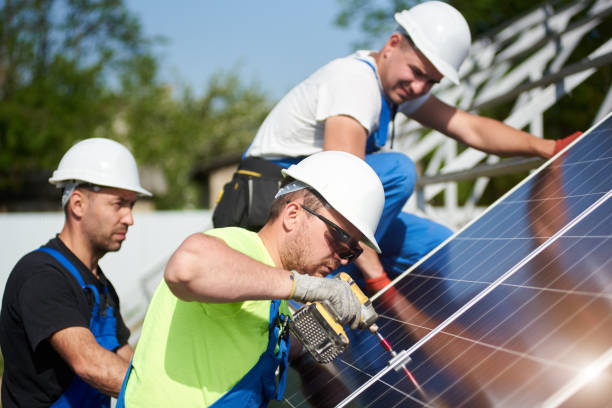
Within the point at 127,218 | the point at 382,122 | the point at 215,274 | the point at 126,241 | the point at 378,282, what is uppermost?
the point at 382,122

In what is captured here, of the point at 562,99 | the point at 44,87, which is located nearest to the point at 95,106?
the point at 44,87

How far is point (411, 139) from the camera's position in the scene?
697 cm

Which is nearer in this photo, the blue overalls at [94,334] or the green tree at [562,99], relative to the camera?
the blue overalls at [94,334]

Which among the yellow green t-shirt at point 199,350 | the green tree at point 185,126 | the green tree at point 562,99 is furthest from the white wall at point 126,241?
the green tree at point 185,126

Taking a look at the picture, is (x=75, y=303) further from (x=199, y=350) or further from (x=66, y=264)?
(x=199, y=350)

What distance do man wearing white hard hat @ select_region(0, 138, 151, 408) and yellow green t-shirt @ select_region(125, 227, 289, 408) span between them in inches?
27.3

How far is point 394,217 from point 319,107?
32.0 inches

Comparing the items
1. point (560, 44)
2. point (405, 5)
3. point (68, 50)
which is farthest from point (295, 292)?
point (68, 50)

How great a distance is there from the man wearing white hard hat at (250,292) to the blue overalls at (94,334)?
993mm

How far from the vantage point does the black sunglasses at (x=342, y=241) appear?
2.30 m

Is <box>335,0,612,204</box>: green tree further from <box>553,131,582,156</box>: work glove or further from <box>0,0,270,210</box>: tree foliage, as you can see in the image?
<box>0,0,270,210</box>: tree foliage

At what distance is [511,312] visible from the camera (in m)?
1.98

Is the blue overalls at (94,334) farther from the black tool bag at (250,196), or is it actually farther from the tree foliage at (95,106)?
the tree foliage at (95,106)

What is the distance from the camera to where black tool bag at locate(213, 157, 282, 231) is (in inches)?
139
